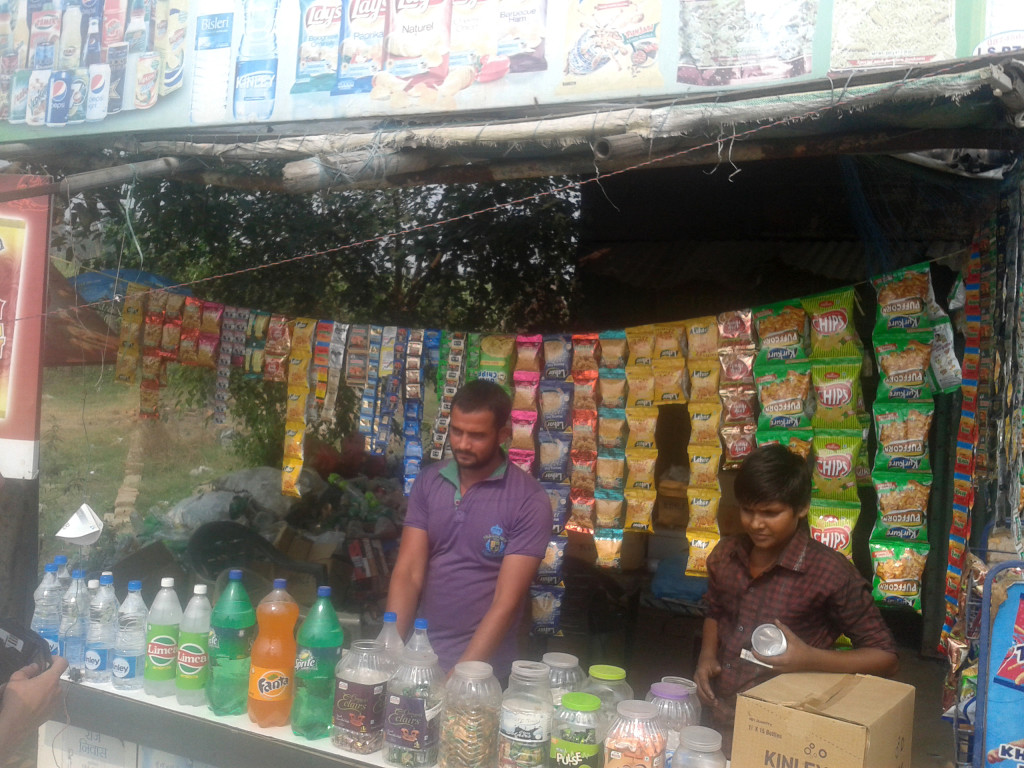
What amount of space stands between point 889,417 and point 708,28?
4.86 ft

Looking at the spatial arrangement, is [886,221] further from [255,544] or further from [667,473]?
[255,544]

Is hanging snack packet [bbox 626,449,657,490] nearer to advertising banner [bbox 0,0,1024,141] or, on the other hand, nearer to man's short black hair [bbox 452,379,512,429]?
man's short black hair [bbox 452,379,512,429]

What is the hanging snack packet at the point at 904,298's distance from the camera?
9.62 ft

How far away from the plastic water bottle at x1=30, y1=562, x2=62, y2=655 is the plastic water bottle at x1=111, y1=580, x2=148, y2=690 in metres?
0.32

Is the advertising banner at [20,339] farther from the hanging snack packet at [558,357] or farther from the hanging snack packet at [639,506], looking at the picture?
the hanging snack packet at [639,506]

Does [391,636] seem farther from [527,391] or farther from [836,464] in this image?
[836,464]

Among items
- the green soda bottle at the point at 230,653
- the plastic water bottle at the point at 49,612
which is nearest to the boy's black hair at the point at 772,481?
the green soda bottle at the point at 230,653

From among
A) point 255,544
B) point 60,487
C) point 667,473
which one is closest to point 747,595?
point 667,473

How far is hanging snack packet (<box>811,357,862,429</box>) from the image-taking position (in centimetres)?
307

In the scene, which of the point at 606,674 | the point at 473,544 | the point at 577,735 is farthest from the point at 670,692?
the point at 473,544

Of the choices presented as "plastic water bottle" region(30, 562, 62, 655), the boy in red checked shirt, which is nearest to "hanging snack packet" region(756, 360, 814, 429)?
the boy in red checked shirt

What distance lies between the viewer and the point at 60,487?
8297mm

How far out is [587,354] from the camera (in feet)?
12.0

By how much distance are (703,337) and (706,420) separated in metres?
0.34
